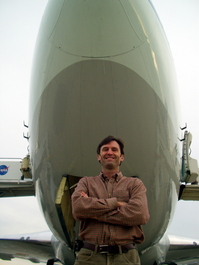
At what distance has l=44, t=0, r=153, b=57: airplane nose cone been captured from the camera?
3.51m

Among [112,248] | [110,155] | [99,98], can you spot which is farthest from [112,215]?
[99,98]

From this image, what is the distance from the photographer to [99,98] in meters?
3.65

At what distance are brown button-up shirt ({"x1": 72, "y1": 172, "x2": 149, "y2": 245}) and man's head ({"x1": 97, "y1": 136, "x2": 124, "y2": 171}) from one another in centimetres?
21

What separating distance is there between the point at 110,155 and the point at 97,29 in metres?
1.86

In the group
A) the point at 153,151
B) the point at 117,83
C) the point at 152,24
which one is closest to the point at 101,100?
the point at 117,83

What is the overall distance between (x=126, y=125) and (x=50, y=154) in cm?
113

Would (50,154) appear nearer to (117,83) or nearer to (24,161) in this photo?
(117,83)

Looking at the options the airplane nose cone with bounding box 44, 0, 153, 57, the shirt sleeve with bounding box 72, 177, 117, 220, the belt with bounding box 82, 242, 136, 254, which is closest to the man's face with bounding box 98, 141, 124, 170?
the shirt sleeve with bounding box 72, 177, 117, 220

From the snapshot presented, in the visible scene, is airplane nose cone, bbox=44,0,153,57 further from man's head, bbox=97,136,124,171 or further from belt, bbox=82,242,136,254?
belt, bbox=82,242,136,254

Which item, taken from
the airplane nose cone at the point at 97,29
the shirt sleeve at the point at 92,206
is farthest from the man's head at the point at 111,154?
the airplane nose cone at the point at 97,29

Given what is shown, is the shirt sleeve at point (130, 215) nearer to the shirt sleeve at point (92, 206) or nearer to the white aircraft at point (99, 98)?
the shirt sleeve at point (92, 206)

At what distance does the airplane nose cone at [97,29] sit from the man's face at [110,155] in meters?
1.58

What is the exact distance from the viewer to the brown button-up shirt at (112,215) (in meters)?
1.98

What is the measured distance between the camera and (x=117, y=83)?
11.9 feet
